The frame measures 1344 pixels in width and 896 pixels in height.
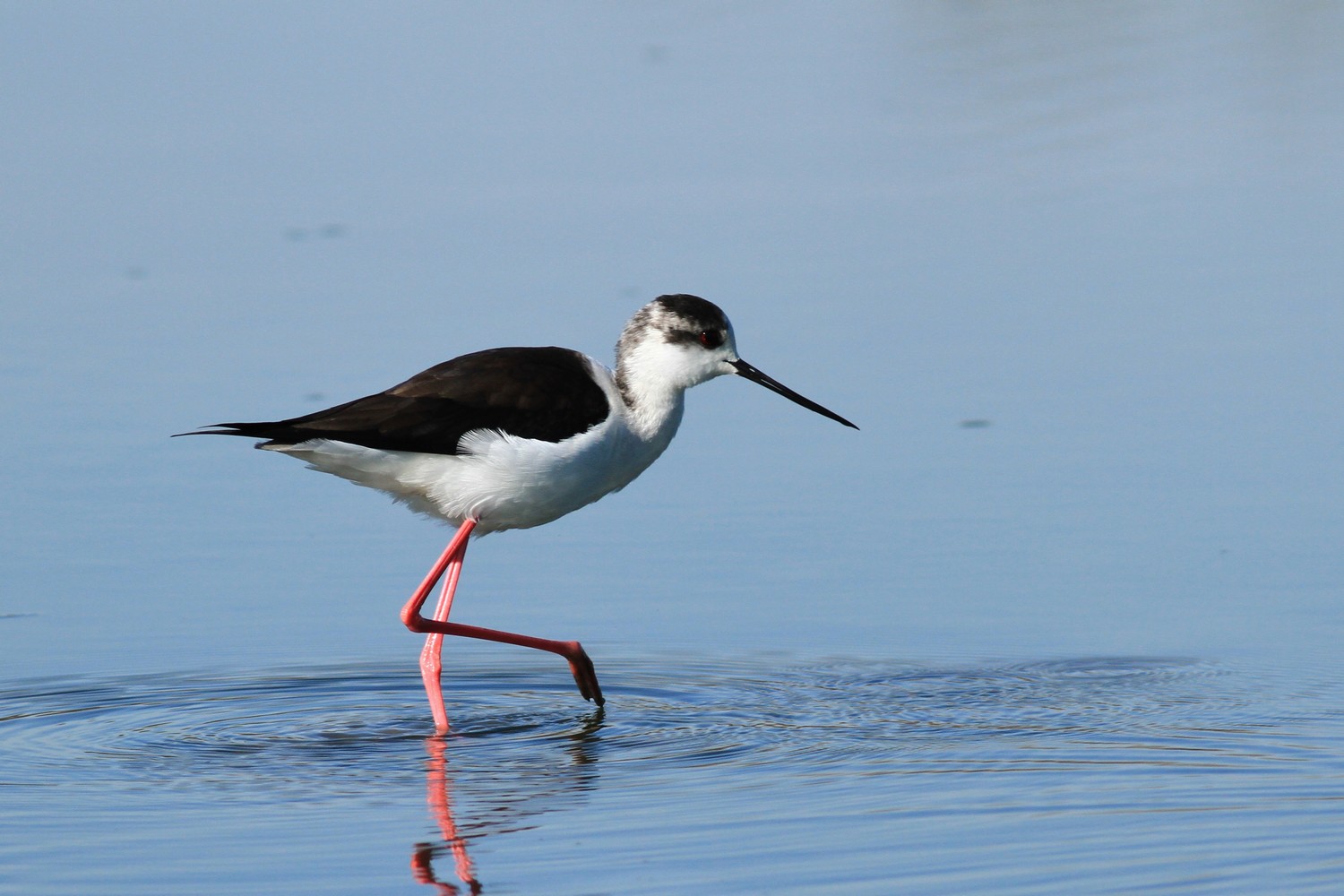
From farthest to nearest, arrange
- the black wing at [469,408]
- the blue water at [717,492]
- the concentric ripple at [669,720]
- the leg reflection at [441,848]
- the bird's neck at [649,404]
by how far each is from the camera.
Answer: the bird's neck at [649,404]
the black wing at [469,408]
the concentric ripple at [669,720]
the blue water at [717,492]
the leg reflection at [441,848]

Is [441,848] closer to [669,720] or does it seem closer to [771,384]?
[669,720]

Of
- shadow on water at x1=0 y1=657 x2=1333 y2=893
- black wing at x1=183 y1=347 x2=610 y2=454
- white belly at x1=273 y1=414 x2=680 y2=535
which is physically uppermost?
black wing at x1=183 y1=347 x2=610 y2=454

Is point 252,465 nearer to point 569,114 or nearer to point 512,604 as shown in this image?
point 512,604

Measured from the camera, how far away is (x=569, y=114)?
13.3 m

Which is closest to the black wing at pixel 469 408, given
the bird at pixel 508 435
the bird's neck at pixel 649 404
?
the bird at pixel 508 435

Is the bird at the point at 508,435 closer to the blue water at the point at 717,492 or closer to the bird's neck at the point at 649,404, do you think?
the bird's neck at the point at 649,404

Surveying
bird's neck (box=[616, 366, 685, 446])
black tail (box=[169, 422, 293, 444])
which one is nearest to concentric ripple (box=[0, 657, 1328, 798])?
bird's neck (box=[616, 366, 685, 446])

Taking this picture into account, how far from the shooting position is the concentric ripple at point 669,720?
5.77 meters

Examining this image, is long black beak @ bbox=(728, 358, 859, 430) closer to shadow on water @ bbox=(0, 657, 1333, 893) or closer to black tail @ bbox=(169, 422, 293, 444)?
shadow on water @ bbox=(0, 657, 1333, 893)

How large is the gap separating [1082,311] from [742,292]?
4.95 ft

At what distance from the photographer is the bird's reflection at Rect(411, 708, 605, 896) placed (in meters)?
4.88

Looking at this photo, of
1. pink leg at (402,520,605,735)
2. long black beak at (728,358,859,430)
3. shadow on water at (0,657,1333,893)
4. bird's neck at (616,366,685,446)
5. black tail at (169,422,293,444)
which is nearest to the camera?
shadow on water at (0,657,1333,893)

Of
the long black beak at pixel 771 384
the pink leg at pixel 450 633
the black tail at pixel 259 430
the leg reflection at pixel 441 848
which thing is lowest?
the leg reflection at pixel 441 848

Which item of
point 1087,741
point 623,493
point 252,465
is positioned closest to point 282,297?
point 252,465
